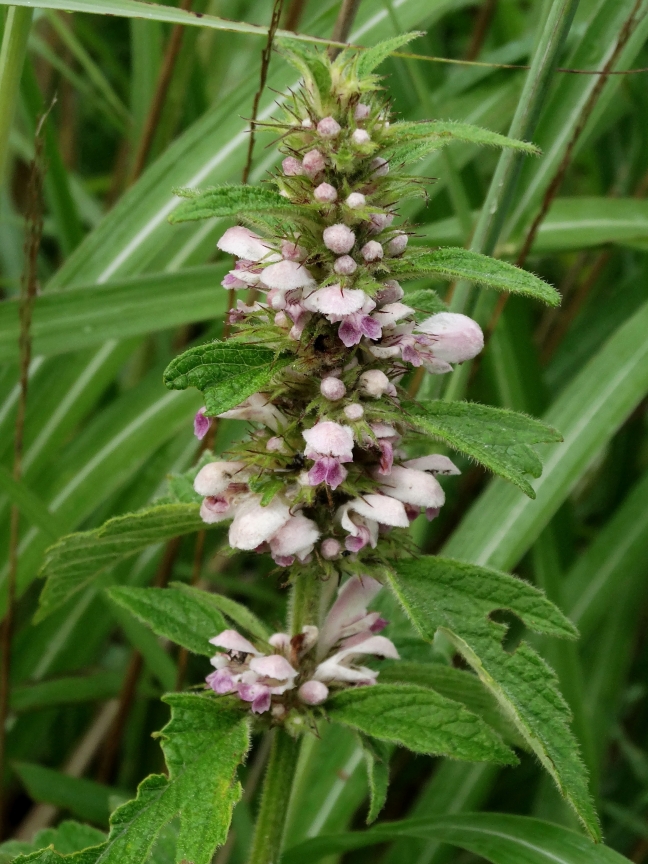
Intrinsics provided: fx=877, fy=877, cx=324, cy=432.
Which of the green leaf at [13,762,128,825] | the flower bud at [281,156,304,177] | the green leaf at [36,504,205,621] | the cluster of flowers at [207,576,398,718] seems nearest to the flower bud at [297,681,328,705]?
the cluster of flowers at [207,576,398,718]

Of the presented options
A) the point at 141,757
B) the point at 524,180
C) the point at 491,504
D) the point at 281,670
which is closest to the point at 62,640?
the point at 141,757

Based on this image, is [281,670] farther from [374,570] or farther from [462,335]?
[462,335]

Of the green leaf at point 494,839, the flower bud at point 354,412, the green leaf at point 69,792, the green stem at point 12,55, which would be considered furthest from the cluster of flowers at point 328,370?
the green leaf at point 69,792

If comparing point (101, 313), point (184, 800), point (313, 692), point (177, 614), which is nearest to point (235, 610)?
point (177, 614)

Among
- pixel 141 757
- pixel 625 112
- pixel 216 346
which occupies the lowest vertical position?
pixel 141 757

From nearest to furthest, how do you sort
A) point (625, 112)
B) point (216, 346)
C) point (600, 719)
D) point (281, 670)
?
point (216, 346) → point (281, 670) → point (600, 719) → point (625, 112)

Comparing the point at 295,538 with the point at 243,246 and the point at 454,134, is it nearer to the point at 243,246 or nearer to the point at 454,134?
the point at 243,246
